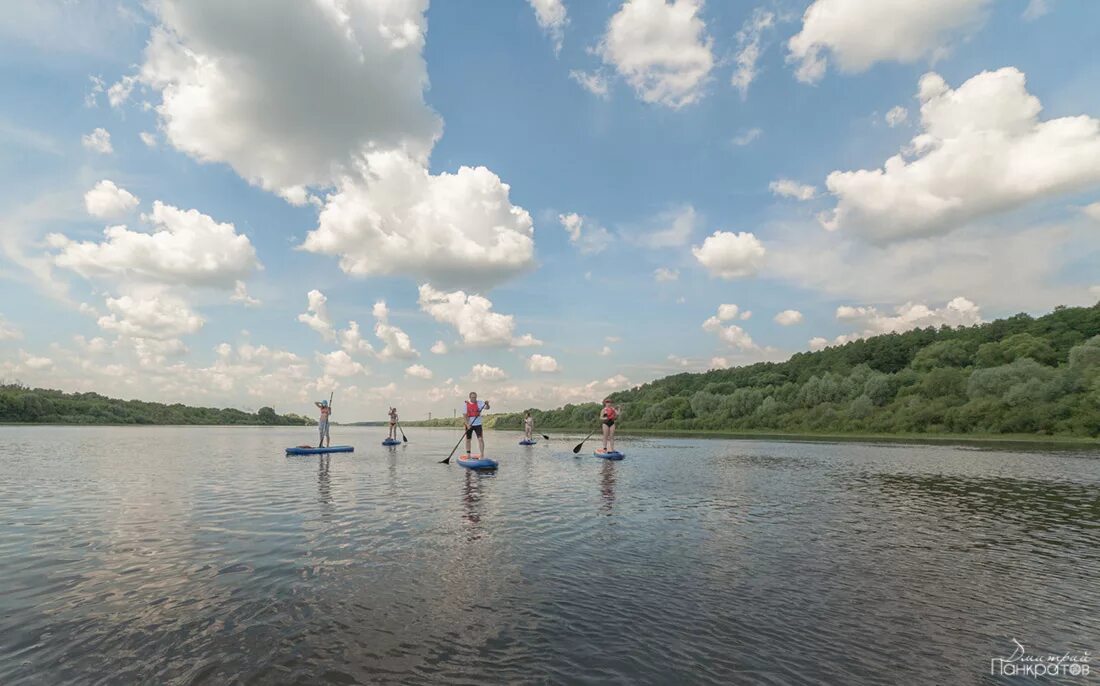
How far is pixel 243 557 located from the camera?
39.0 ft

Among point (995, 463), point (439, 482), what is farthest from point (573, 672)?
point (995, 463)

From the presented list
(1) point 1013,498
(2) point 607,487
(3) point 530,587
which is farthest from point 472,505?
(1) point 1013,498

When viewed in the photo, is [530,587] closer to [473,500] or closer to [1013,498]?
[473,500]

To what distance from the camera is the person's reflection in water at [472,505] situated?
14703mm

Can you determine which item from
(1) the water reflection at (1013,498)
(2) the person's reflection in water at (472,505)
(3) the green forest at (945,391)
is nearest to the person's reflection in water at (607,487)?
(2) the person's reflection in water at (472,505)

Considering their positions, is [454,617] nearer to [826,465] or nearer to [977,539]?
[977,539]

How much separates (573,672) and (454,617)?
8.55 feet

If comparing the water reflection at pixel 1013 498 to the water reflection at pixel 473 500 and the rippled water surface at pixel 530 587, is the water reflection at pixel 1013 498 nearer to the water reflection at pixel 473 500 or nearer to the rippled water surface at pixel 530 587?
the rippled water surface at pixel 530 587

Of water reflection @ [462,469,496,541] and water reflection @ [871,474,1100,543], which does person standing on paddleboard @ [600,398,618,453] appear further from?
water reflection @ [871,474,1100,543]

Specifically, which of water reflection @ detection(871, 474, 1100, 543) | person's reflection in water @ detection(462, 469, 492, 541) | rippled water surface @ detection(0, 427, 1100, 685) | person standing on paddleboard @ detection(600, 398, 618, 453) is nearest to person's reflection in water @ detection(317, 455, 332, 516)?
rippled water surface @ detection(0, 427, 1100, 685)

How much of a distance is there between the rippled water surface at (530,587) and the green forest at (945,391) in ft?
291

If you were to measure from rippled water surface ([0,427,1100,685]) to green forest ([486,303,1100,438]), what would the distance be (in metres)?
88.6

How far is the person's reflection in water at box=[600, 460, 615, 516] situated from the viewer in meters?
19.3

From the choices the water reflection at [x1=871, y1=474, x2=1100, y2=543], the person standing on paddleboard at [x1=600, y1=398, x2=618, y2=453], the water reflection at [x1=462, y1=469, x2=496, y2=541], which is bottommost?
the water reflection at [x1=871, y1=474, x2=1100, y2=543]
